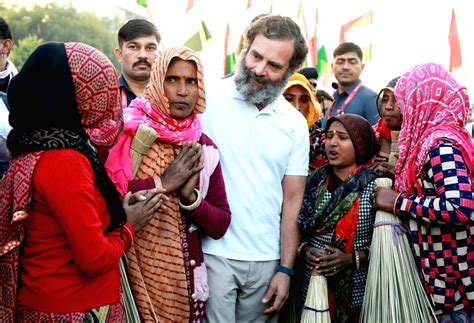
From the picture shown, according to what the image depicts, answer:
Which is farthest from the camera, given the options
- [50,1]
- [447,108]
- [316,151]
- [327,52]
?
[50,1]

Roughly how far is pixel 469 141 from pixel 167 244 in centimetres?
149

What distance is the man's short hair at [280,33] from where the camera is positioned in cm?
307

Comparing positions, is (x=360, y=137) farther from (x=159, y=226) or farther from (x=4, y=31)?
(x=4, y=31)

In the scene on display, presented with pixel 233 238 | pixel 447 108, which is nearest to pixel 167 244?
pixel 233 238

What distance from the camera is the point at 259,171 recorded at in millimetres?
3004

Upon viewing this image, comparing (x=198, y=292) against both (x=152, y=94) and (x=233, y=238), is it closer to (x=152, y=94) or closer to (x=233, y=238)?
(x=233, y=238)

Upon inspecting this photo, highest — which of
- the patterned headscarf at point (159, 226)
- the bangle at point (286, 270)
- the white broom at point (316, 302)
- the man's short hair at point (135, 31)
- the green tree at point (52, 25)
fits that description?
the green tree at point (52, 25)

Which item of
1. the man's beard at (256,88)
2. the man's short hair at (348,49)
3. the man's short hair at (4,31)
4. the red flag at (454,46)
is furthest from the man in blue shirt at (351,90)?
the man's short hair at (4,31)

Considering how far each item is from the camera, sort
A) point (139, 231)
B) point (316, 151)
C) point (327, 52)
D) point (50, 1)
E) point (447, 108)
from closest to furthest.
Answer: point (139, 231), point (447, 108), point (316, 151), point (327, 52), point (50, 1)

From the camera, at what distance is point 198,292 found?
269 cm

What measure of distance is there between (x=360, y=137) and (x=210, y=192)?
0.96 metres

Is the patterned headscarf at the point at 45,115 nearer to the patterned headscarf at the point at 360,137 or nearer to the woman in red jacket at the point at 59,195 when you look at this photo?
the woman in red jacket at the point at 59,195

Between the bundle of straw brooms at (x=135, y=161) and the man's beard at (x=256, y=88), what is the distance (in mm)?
633

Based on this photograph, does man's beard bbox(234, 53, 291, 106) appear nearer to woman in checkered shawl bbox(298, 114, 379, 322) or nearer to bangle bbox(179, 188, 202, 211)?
woman in checkered shawl bbox(298, 114, 379, 322)
